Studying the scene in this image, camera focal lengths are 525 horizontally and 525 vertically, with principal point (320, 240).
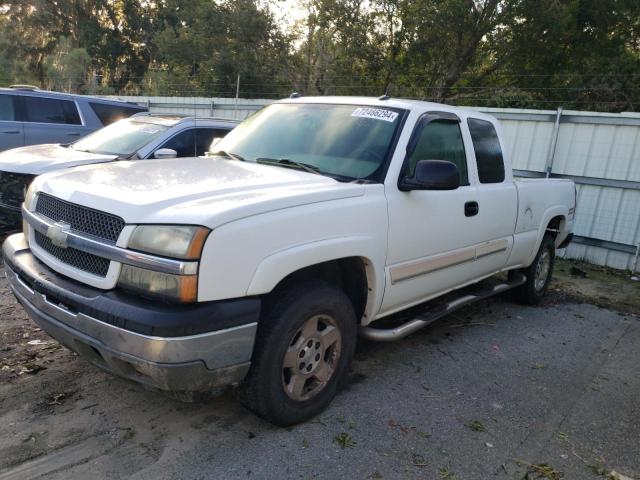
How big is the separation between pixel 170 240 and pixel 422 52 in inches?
633

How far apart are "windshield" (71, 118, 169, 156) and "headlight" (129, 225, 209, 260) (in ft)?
13.8

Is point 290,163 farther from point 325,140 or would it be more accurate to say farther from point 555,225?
point 555,225

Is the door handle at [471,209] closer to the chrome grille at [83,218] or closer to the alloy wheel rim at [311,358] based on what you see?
the alloy wheel rim at [311,358]

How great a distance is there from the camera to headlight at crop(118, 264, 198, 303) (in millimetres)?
2424

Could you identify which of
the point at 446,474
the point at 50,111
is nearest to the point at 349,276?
the point at 446,474

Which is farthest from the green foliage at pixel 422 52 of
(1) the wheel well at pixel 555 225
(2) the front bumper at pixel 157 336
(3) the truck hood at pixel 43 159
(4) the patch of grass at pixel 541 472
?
(2) the front bumper at pixel 157 336

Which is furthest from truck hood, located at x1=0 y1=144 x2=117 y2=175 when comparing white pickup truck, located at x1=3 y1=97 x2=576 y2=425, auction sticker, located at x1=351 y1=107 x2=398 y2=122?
auction sticker, located at x1=351 y1=107 x2=398 y2=122

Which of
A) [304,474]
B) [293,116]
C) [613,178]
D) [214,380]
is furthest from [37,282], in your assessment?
[613,178]

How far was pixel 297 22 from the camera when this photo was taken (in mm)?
21234

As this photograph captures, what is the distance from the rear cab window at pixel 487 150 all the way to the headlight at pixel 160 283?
9.52 feet

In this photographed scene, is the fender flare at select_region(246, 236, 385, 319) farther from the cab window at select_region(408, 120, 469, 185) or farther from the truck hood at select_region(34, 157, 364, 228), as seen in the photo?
the cab window at select_region(408, 120, 469, 185)

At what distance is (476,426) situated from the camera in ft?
10.8

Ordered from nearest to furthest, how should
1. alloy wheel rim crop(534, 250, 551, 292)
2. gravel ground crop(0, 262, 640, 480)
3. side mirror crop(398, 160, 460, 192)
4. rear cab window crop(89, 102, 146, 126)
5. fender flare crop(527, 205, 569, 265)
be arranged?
gravel ground crop(0, 262, 640, 480)
side mirror crop(398, 160, 460, 192)
fender flare crop(527, 205, 569, 265)
alloy wheel rim crop(534, 250, 551, 292)
rear cab window crop(89, 102, 146, 126)

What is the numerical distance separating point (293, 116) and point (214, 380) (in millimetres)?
2305
